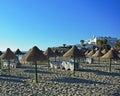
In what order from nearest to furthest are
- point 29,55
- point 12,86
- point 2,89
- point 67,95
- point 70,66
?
point 67,95, point 2,89, point 12,86, point 29,55, point 70,66

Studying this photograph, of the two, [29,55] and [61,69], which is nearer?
[29,55]

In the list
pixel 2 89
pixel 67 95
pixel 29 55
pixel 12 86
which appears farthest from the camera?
pixel 29 55

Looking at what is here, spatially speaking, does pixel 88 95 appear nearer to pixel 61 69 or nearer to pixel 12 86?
pixel 12 86

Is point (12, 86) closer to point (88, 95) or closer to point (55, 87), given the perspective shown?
point (55, 87)

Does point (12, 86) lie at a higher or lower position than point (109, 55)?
lower

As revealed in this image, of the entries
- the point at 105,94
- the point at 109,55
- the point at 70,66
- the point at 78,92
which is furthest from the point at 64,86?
the point at 109,55

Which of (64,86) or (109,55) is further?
(109,55)

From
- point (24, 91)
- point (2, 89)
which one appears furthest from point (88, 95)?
point (2, 89)

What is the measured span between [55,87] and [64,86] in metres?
0.59

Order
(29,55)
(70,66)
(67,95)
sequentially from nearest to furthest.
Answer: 1. (67,95)
2. (29,55)
3. (70,66)

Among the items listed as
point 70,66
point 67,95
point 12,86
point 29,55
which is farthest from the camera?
point 70,66

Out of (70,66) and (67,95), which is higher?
(70,66)

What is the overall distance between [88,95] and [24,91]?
→ 297 centimetres

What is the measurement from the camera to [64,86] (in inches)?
508
